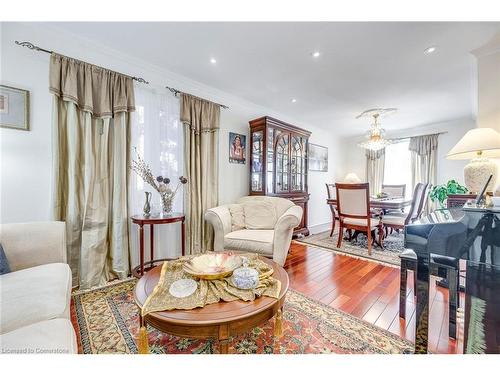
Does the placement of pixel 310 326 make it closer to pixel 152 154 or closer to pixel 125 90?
pixel 152 154

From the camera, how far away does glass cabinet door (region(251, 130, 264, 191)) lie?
3486mm

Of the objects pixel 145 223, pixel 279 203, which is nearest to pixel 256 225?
pixel 279 203

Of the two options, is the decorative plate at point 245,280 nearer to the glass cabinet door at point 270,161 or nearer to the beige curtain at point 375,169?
the glass cabinet door at point 270,161

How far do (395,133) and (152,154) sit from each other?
580 centimetres

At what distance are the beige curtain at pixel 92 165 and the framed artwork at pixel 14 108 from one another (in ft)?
0.64

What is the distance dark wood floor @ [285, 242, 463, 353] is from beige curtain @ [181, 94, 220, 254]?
123 centimetres

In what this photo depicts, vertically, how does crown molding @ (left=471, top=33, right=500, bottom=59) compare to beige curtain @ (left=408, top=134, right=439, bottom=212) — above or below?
above

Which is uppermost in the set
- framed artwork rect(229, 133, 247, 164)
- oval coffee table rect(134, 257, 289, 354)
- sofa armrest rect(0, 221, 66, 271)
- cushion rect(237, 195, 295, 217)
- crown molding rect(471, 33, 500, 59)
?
crown molding rect(471, 33, 500, 59)

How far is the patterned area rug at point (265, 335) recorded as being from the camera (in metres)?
1.30

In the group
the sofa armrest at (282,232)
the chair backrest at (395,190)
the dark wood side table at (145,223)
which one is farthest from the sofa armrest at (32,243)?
the chair backrest at (395,190)

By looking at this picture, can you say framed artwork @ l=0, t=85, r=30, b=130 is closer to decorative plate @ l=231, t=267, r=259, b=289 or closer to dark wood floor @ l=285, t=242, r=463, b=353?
decorative plate @ l=231, t=267, r=259, b=289

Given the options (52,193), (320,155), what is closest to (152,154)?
(52,193)

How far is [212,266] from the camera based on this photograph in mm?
1436

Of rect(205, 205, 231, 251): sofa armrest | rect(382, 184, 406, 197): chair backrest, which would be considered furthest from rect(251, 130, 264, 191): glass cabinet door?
rect(382, 184, 406, 197): chair backrest
